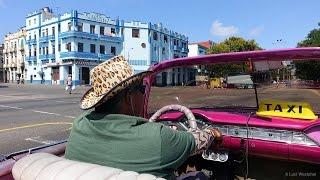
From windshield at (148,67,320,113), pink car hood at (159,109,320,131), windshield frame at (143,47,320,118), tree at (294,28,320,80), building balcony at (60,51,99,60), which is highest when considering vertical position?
building balcony at (60,51,99,60)

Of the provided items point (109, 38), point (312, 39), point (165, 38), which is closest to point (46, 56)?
point (109, 38)

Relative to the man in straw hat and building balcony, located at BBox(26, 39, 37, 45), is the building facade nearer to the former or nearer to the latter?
building balcony, located at BBox(26, 39, 37, 45)

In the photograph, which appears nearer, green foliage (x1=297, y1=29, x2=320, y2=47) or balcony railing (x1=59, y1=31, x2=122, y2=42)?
green foliage (x1=297, y1=29, x2=320, y2=47)

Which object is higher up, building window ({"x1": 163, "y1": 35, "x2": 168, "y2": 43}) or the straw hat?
building window ({"x1": 163, "y1": 35, "x2": 168, "y2": 43})

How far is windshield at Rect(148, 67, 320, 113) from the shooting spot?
4359 mm

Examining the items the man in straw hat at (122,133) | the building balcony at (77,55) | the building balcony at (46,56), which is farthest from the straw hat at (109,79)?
the building balcony at (46,56)

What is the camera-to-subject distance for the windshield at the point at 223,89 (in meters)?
4.36

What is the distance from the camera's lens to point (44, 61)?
73.0m

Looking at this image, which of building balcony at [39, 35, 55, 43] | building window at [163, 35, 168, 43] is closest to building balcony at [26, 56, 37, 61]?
building balcony at [39, 35, 55, 43]

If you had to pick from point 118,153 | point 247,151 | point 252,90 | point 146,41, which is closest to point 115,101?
point 118,153

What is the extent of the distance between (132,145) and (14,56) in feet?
294

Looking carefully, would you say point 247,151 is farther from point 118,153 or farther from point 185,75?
point 118,153

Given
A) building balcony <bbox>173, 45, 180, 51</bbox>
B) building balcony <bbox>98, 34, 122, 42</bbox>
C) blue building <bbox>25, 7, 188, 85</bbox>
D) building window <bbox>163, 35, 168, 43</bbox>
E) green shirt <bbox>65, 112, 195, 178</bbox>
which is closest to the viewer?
green shirt <bbox>65, 112, 195, 178</bbox>

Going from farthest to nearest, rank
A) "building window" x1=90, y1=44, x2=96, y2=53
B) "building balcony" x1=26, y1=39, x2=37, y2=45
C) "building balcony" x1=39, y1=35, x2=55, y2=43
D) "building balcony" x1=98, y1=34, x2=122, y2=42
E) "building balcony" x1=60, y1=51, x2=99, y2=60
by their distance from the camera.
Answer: "building balcony" x1=26, y1=39, x2=37, y2=45
"building balcony" x1=39, y1=35, x2=55, y2=43
"building balcony" x1=98, y1=34, x2=122, y2=42
"building window" x1=90, y1=44, x2=96, y2=53
"building balcony" x1=60, y1=51, x2=99, y2=60
